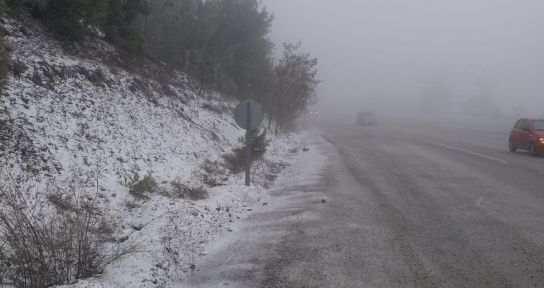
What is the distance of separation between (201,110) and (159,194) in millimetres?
7594

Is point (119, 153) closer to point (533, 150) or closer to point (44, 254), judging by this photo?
point (44, 254)

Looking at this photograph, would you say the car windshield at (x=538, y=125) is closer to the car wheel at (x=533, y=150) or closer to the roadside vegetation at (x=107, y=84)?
the car wheel at (x=533, y=150)

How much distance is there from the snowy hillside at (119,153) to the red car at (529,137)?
969cm

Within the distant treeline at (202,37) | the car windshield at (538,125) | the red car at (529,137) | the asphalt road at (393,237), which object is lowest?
the asphalt road at (393,237)

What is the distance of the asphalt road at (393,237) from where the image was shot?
14.6 ft

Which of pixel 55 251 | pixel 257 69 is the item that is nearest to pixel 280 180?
pixel 55 251

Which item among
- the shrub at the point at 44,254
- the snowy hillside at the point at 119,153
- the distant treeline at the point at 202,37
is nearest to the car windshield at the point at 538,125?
the snowy hillside at the point at 119,153

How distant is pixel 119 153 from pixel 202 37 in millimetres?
11895

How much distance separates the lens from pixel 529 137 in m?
14.8

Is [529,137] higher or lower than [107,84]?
lower

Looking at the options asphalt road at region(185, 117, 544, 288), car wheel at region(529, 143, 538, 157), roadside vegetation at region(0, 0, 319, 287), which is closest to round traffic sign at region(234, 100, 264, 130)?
roadside vegetation at region(0, 0, 319, 287)

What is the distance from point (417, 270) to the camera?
15.0 ft

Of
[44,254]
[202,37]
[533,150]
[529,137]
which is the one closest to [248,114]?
[44,254]

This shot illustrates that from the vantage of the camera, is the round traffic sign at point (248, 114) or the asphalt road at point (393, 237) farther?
the round traffic sign at point (248, 114)
